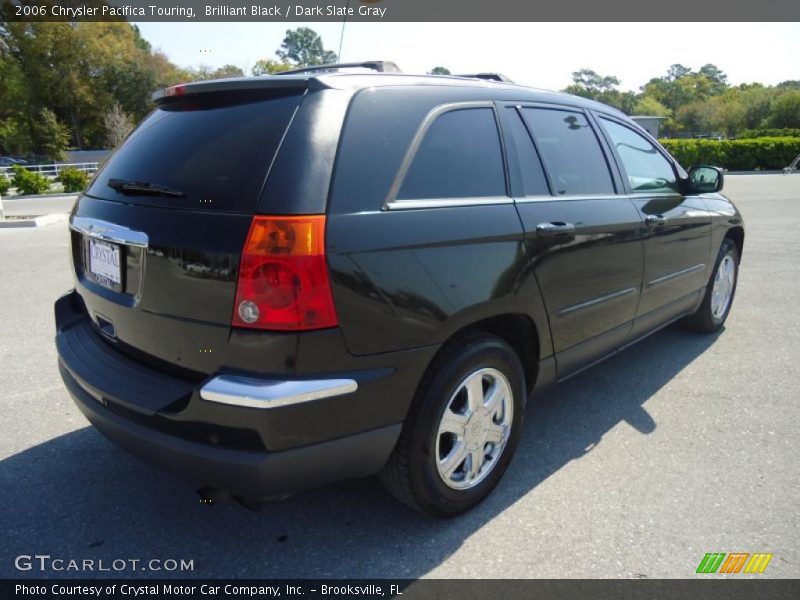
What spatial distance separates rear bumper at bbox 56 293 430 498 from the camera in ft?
6.13

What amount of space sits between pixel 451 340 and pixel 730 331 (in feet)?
12.5

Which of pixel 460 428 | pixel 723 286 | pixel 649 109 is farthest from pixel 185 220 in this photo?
pixel 649 109

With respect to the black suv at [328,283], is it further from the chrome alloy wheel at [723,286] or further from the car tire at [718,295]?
the chrome alloy wheel at [723,286]

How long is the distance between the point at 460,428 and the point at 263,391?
95 cm

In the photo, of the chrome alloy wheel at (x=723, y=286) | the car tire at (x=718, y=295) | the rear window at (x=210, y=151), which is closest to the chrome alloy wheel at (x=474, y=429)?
the rear window at (x=210, y=151)

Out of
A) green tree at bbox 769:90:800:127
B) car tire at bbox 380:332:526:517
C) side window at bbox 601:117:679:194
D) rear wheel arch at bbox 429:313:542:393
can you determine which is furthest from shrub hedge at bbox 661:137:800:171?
green tree at bbox 769:90:800:127

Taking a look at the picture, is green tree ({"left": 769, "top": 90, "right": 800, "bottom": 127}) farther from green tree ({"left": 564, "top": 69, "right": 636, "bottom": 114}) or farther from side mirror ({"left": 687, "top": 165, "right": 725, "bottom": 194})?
side mirror ({"left": 687, "top": 165, "right": 725, "bottom": 194})

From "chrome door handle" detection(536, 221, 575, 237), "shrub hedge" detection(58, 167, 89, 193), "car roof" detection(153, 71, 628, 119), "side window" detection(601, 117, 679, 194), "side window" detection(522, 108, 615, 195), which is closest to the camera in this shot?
"car roof" detection(153, 71, 628, 119)

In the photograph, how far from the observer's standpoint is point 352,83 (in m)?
2.17

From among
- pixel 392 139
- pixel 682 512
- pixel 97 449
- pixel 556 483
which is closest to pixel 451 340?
pixel 392 139

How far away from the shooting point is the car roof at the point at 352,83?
2122mm

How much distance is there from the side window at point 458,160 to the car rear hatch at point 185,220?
521 millimetres

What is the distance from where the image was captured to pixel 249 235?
188cm

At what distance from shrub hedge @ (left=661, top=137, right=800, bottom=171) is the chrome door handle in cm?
3289
